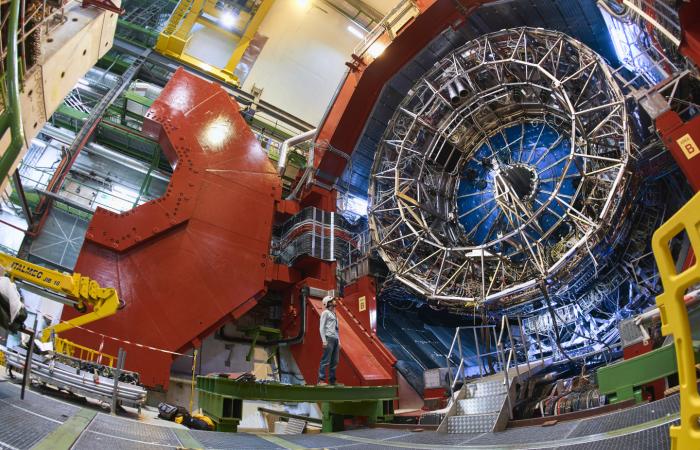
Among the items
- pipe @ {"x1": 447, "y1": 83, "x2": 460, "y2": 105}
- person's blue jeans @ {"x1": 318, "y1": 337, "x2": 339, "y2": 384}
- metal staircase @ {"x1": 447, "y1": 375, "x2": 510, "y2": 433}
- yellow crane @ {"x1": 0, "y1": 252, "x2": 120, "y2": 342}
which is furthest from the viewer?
pipe @ {"x1": 447, "y1": 83, "x2": 460, "y2": 105}

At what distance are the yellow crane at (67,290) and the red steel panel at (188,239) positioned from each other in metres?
0.45

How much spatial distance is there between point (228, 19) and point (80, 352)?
45.3 feet

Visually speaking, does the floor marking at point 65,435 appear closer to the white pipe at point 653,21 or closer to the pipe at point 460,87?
the white pipe at point 653,21

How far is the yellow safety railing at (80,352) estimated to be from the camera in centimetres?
737

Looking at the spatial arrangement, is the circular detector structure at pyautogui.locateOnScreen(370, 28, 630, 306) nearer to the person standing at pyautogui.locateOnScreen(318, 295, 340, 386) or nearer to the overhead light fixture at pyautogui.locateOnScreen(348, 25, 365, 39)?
the person standing at pyautogui.locateOnScreen(318, 295, 340, 386)

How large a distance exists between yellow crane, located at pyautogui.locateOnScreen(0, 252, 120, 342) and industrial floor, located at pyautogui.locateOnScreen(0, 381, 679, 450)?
9.86 feet

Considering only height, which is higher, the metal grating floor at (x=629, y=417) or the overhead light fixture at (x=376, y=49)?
the overhead light fixture at (x=376, y=49)

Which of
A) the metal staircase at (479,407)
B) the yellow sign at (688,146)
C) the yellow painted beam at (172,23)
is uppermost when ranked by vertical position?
the yellow painted beam at (172,23)

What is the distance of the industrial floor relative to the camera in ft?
8.88

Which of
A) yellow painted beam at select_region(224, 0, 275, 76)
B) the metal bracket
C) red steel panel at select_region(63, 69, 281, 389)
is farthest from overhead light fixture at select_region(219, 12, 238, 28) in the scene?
the metal bracket

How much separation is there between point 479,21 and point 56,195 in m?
10.8

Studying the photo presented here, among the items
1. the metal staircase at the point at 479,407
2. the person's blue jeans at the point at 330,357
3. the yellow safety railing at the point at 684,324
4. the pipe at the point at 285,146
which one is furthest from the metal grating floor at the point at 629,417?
the pipe at the point at 285,146

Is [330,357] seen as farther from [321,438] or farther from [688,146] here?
[688,146]

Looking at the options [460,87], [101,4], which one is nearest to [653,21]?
[460,87]
